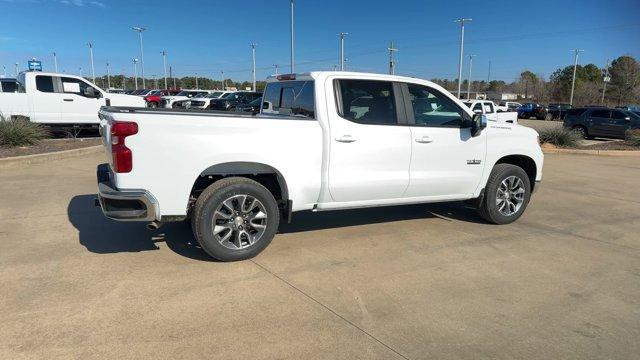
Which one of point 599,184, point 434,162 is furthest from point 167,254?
point 599,184

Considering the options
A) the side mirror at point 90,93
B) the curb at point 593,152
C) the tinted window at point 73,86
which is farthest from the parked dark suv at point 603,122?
the tinted window at point 73,86

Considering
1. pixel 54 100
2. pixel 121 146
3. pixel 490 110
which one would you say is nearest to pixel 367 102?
pixel 121 146

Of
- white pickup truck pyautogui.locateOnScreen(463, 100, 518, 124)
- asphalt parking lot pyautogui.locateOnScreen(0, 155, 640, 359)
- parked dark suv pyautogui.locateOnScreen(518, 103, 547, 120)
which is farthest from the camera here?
parked dark suv pyautogui.locateOnScreen(518, 103, 547, 120)

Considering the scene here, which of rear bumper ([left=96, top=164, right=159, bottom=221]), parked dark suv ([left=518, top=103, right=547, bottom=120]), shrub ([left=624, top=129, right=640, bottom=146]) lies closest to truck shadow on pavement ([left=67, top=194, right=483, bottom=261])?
rear bumper ([left=96, top=164, right=159, bottom=221])

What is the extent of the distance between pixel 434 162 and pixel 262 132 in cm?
221

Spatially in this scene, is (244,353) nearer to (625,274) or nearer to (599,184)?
(625,274)

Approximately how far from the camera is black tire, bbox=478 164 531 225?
20.2 ft

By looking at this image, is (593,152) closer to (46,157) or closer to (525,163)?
(525,163)

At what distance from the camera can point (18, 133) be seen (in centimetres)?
1191

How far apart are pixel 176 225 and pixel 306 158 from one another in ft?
7.06

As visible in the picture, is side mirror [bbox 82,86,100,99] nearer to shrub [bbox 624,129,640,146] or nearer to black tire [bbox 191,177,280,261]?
black tire [bbox 191,177,280,261]

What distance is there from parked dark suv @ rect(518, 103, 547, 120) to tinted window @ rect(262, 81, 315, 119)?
43.6m

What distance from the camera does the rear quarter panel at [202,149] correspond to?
418cm

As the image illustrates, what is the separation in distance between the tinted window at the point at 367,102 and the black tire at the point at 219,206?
4.11 feet
